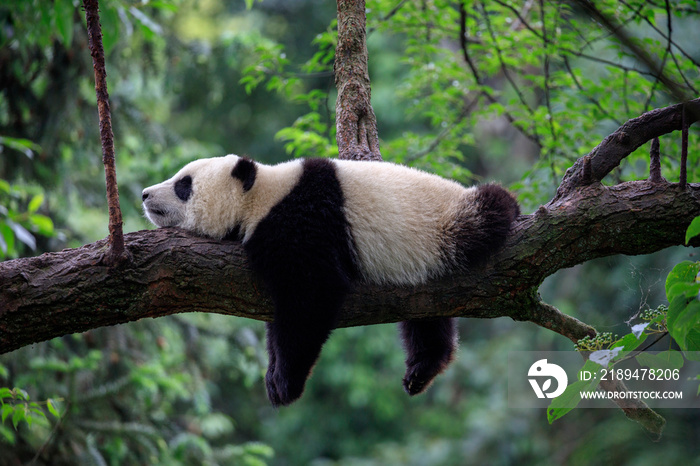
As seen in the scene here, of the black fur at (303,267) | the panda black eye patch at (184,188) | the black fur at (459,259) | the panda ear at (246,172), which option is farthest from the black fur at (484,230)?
the panda black eye patch at (184,188)

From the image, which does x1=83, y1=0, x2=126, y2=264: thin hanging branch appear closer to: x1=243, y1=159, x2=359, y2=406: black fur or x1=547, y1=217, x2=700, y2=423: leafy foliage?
x1=243, y1=159, x2=359, y2=406: black fur

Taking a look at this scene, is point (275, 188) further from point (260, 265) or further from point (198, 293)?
point (198, 293)

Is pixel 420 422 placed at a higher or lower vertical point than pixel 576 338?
lower

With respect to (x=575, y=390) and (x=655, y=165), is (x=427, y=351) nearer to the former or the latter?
(x=575, y=390)

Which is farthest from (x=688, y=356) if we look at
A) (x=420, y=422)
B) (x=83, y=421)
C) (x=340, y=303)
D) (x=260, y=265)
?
(x=420, y=422)

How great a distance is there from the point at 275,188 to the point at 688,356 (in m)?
2.13

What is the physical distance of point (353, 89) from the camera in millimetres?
4023

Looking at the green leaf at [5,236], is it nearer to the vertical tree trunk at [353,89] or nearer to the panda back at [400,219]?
the panda back at [400,219]

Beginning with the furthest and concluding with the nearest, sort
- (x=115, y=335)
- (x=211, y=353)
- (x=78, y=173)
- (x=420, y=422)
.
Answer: (x=420, y=422) < (x=211, y=353) < (x=78, y=173) < (x=115, y=335)

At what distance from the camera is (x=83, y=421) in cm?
488

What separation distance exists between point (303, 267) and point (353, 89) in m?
1.64

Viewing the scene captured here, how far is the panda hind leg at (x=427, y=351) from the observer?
3.60 meters

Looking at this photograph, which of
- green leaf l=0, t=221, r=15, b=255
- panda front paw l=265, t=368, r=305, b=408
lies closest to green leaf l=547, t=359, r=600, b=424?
panda front paw l=265, t=368, r=305, b=408

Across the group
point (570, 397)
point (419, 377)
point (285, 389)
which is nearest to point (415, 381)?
point (419, 377)
